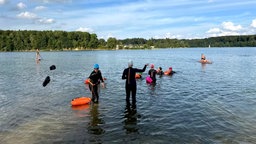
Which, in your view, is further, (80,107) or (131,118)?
(80,107)

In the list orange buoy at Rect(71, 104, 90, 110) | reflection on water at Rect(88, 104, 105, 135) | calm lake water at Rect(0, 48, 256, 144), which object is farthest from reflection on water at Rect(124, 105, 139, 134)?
orange buoy at Rect(71, 104, 90, 110)

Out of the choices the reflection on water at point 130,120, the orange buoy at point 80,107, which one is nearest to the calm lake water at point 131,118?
the reflection on water at point 130,120

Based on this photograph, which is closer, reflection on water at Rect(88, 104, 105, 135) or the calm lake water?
the calm lake water

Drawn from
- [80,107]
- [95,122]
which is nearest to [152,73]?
[80,107]

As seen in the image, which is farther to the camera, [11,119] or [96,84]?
[96,84]

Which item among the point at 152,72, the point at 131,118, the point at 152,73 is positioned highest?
the point at 152,72

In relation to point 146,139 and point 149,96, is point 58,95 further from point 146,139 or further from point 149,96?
point 146,139

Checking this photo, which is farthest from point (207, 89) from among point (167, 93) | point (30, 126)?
point (30, 126)

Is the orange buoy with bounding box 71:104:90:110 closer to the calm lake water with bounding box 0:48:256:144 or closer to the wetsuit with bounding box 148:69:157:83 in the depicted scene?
the calm lake water with bounding box 0:48:256:144

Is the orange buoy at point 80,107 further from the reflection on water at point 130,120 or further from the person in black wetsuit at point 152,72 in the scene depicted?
the person in black wetsuit at point 152,72

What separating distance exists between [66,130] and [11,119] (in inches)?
144

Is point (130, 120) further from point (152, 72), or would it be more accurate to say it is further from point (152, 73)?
point (152, 73)

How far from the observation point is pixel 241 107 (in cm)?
1628

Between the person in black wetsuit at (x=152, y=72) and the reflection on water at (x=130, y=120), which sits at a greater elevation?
the person in black wetsuit at (x=152, y=72)
